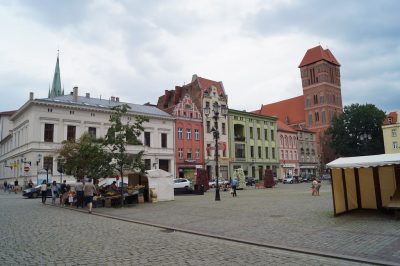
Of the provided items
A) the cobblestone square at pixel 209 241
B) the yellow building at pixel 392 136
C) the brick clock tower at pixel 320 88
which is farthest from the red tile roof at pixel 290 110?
the cobblestone square at pixel 209 241

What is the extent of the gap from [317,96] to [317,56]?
41.5 ft

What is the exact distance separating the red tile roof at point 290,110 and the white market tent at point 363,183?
93898 mm

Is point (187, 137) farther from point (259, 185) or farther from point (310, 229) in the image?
point (310, 229)

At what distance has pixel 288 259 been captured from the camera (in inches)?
299

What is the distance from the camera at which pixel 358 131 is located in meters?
68.8

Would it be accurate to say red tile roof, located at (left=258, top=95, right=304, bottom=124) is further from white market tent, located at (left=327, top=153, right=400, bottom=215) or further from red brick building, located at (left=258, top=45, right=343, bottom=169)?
white market tent, located at (left=327, top=153, right=400, bottom=215)

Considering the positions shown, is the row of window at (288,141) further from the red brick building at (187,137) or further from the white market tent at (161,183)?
the white market tent at (161,183)

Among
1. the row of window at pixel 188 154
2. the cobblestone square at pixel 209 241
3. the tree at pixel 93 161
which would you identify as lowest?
the cobblestone square at pixel 209 241

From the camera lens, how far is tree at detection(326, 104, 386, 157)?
68125mm

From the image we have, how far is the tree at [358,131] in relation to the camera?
68125 millimetres

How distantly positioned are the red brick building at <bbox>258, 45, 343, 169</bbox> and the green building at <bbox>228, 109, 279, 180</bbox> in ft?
86.8

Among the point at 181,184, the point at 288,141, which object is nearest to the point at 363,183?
the point at 181,184

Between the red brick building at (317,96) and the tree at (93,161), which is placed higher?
the red brick building at (317,96)

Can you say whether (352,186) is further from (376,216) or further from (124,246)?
(124,246)
